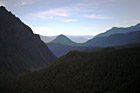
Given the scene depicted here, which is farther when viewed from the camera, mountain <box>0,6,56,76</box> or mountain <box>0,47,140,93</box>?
mountain <box>0,6,56,76</box>

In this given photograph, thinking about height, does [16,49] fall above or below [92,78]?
above

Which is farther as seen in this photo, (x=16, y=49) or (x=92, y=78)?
(x=16, y=49)

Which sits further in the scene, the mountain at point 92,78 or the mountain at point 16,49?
the mountain at point 16,49

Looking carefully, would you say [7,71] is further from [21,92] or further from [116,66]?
[116,66]
